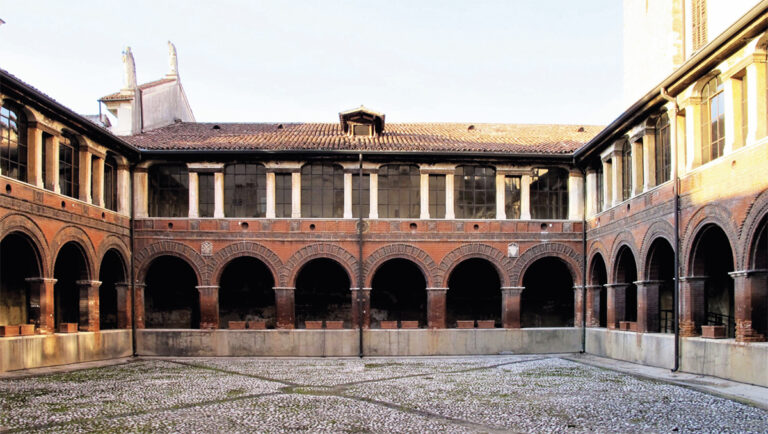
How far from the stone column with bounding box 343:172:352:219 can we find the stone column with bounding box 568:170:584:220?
7999 millimetres

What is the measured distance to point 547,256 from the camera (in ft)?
83.4

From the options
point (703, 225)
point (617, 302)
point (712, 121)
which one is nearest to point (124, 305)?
point (617, 302)

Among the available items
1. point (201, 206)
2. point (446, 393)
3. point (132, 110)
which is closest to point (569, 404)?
point (446, 393)

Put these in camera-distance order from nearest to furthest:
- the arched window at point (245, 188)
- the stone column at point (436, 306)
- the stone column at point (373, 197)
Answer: the stone column at point (436, 306), the stone column at point (373, 197), the arched window at point (245, 188)

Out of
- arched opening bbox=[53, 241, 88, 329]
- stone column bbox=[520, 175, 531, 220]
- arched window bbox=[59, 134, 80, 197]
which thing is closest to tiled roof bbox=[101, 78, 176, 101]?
arched window bbox=[59, 134, 80, 197]

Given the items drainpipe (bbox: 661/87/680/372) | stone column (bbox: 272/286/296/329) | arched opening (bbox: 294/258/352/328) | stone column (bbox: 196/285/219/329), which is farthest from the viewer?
arched opening (bbox: 294/258/352/328)

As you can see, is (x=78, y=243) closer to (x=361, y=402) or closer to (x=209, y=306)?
(x=209, y=306)

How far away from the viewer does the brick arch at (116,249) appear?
22406mm

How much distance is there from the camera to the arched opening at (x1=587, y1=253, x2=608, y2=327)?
80.4ft

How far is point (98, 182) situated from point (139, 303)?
449 centimetres

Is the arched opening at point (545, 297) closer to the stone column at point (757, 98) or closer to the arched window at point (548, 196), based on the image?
the arched window at point (548, 196)

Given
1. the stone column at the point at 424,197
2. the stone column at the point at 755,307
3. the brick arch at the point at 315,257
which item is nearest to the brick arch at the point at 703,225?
the stone column at the point at 755,307

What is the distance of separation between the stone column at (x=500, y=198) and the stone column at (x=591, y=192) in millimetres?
3017

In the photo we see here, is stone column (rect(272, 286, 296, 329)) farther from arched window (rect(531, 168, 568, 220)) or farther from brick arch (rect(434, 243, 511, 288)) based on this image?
arched window (rect(531, 168, 568, 220))
